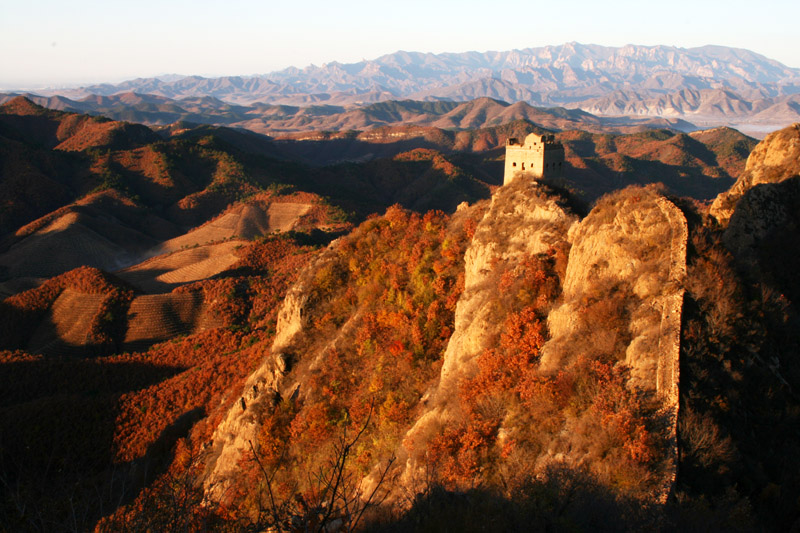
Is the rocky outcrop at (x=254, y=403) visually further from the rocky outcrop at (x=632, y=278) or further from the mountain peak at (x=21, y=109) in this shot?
the mountain peak at (x=21, y=109)

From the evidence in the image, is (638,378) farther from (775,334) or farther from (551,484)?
(775,334)

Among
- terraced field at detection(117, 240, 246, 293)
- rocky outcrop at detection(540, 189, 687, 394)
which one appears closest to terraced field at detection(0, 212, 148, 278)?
terraced field at detection(117, 240, 246, 293)

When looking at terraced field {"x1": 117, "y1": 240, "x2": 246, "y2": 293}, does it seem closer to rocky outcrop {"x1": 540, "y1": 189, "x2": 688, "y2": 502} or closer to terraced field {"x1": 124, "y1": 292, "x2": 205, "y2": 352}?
terraced field {"x1": 124, "y1": 292, "x2": 205, "y2": 352}

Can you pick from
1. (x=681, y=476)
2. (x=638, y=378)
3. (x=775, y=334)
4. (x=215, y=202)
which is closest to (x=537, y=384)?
(x=638, y=378)

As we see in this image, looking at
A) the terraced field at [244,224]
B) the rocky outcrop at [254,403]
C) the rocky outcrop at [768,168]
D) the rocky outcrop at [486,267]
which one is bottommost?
the terraced field at [244,224]

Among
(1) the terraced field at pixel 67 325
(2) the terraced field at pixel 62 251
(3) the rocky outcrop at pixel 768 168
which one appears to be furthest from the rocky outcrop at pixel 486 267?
(2) the terraced field at pixel 62 251

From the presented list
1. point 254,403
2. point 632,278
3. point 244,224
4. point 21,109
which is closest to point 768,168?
point 632,278

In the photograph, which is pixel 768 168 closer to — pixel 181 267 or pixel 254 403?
pixel 254 403
